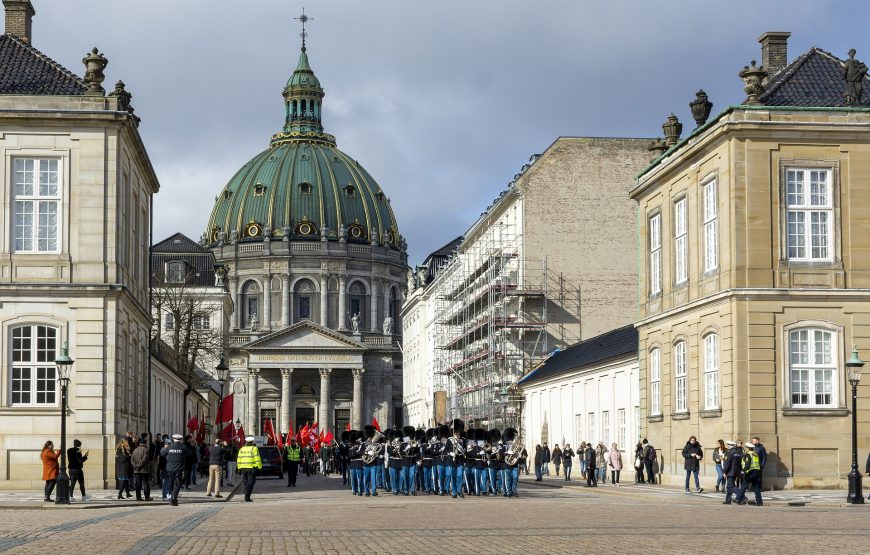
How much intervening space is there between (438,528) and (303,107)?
159822 mm

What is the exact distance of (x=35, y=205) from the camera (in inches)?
1529

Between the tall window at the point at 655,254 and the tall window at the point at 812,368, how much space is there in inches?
295

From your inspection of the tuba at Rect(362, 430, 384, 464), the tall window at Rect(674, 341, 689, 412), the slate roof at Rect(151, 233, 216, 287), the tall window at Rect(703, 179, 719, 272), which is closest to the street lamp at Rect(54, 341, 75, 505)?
the tuba at Rect(362, 430, 384, 464)

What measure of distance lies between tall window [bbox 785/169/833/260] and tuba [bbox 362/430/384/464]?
36.7 ft

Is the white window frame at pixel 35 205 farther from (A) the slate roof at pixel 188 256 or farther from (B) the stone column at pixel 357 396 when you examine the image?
(B) the stone column at pixel 357 396

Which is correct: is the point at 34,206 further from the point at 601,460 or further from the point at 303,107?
the point at 303,107

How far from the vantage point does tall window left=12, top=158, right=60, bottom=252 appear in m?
38.8

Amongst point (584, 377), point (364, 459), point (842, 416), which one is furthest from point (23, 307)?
point (584, 377)

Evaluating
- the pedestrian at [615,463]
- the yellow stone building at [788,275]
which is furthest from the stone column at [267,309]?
the yellow stone building at [788,275]

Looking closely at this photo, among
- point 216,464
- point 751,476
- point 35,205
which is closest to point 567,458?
point 216,464

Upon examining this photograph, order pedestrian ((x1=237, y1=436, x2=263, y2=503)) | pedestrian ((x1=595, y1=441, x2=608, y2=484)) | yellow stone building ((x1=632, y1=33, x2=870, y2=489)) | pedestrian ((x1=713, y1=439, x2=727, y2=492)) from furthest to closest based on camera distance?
pedestrian ((x1=595, y1=441, x2=608, y2=484))
yellow stone building ((x1=632, y1=33, x2=870, y2=489))
pedestrian ((x1=713, y1=439, x2=727, y2=492))
pedestrian ((x1=237, y1=436, x2=263, y2=503))

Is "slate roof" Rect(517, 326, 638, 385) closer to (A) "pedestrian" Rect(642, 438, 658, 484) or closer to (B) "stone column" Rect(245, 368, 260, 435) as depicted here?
(A) "pedestrian" Rect(642, 438, 658, 484)

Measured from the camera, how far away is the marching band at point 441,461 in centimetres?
3625

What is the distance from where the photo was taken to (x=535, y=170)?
236 feet
